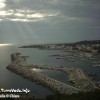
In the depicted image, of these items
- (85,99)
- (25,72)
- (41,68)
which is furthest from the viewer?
(41,68)

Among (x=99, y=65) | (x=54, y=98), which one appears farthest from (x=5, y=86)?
(x=99, y=65)

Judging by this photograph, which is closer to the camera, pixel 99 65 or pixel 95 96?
pixel 95 96

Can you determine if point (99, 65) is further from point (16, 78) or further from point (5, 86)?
point (5, 86)

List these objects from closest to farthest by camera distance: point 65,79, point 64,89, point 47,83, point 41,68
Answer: point 64,89
point 47,83
point 65,79
point 41,68

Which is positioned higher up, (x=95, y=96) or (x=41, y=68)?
(x=95, y=96)

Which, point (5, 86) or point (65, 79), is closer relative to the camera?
point (5, 86)

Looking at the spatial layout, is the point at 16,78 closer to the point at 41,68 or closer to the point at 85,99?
the point at 41,68

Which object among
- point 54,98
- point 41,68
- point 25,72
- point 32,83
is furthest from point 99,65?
point 54,98

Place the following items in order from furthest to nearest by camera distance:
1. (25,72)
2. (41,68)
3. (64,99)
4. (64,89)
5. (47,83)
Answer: (41,68)
(25,72)
(47,83)
(64,89)
(64,99)

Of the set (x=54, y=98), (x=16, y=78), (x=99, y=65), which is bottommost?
(x=99, y=65)
